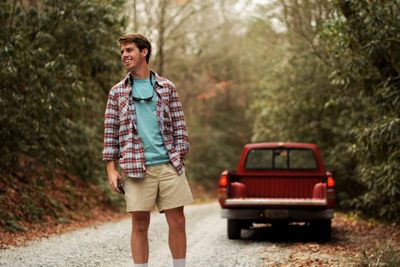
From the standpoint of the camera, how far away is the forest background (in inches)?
380

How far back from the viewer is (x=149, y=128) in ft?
14.9

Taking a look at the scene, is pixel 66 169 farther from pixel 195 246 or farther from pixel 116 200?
pixel 195 246

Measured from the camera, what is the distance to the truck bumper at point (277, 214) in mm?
9906

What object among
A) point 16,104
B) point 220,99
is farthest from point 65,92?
point 220,99

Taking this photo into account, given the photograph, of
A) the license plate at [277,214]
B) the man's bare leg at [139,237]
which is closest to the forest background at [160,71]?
the license plate at [277,214]

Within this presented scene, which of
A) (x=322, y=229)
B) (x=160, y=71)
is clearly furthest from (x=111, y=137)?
(x=160, y=71)

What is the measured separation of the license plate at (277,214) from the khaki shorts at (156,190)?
18.6 feet

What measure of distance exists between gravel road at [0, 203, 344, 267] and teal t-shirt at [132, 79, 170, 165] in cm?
291

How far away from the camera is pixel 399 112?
9391 mm

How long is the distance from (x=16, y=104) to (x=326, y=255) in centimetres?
530

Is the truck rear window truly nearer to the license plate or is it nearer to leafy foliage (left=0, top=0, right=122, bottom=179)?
the license plate

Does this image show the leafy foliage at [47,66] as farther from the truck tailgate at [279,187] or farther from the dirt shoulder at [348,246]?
the dirt shoulder at [348,246]

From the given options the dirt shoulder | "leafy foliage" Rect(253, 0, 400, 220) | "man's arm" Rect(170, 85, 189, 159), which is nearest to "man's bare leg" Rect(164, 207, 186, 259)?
"man's arm" Rect(170, 85, 189, 159)

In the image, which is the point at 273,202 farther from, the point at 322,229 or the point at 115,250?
the point at 115,250
